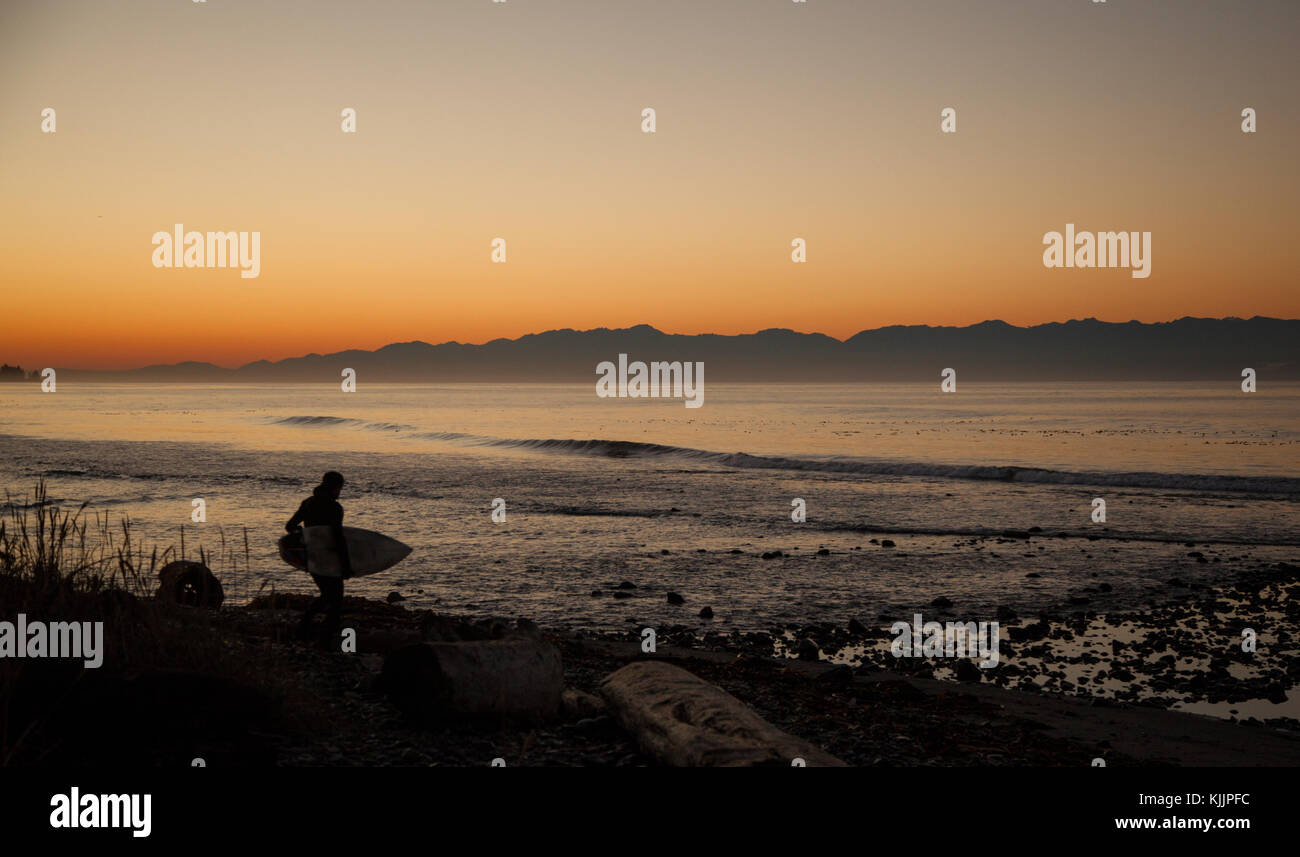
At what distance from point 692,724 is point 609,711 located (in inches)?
46.6

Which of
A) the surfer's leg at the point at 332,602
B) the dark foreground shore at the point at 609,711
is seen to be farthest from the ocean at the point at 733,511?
the dark foreground shore at the point at 609,711

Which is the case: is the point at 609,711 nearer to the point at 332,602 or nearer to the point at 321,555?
the point at 332,602

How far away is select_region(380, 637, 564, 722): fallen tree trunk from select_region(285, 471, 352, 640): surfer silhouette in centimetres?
249

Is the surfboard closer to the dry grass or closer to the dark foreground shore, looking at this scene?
the dark foreground shore

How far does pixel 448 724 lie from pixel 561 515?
60.2 ft

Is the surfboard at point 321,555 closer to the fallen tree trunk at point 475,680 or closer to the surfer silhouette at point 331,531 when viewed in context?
the surfer silhouette at point 331,531

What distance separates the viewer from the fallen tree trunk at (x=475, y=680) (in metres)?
6.86

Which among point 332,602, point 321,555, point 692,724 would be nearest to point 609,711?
point 692,724

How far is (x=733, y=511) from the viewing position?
26.2 m

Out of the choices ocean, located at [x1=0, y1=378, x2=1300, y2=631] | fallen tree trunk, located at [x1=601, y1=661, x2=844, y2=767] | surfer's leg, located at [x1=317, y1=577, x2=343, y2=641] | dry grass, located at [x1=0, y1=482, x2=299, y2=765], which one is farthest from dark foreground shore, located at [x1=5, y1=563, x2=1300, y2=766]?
ocean, located at [x1=0, y1=378, x2=1300, y2=631]

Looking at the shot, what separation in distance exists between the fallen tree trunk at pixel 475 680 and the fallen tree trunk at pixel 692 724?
0.65 m

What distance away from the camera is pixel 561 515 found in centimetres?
2519
